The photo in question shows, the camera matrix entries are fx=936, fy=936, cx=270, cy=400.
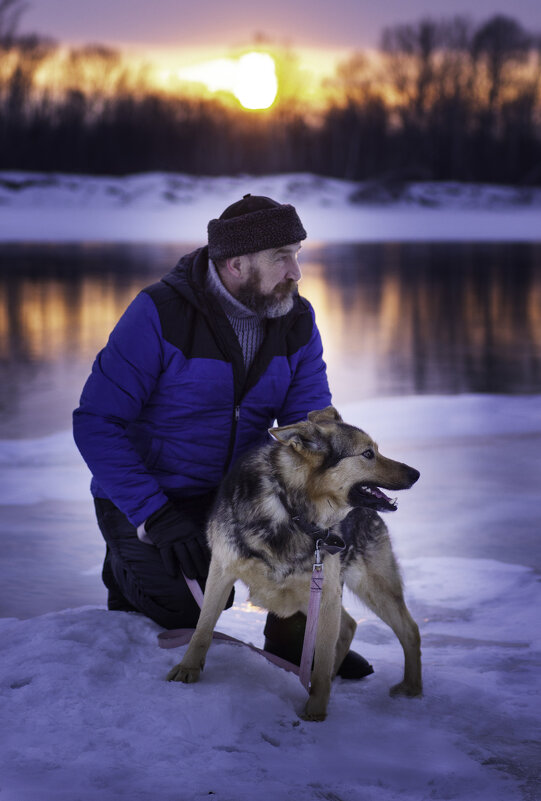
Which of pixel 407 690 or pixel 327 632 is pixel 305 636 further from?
pixel 407 690

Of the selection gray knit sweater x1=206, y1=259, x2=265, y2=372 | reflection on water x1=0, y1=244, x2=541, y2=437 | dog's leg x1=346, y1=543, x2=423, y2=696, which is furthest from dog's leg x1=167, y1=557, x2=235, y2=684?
reflection on water x1=0, y1=244, x2=541, y2=437

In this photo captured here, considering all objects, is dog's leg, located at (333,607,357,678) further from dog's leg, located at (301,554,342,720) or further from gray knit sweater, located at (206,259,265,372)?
gray knit sweater, located at (206,259,265,372)

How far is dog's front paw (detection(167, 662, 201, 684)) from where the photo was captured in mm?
3143

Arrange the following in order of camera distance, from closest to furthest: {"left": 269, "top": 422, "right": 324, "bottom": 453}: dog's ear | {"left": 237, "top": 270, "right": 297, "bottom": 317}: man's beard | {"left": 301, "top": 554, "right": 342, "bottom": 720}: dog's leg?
{"left": 269, "top": 422, "right": 324, "bottom": 453}: dog's ear < {"left": 301, "top": 554, "right": 342, "bottom": 720}: dog's leg < {"left": 237, "top": 270, "right": 297, "bottom": 317}: man's beard

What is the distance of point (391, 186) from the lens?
4744cm

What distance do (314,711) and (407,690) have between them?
0.41m

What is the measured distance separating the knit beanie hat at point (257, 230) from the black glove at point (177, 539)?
100 cm

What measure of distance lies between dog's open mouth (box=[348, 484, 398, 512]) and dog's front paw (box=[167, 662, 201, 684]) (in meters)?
0.78

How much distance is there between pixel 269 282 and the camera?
359 cm

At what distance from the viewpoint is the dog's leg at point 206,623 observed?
3.17 meters

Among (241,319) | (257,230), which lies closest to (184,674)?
(241,319)

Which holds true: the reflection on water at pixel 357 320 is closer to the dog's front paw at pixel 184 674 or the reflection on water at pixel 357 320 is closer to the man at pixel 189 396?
the man at pixel 189 396

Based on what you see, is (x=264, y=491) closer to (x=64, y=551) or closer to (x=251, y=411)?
(x=251, y=411)

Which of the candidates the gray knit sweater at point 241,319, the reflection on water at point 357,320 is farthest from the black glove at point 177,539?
the reflection on water at point 357,320
